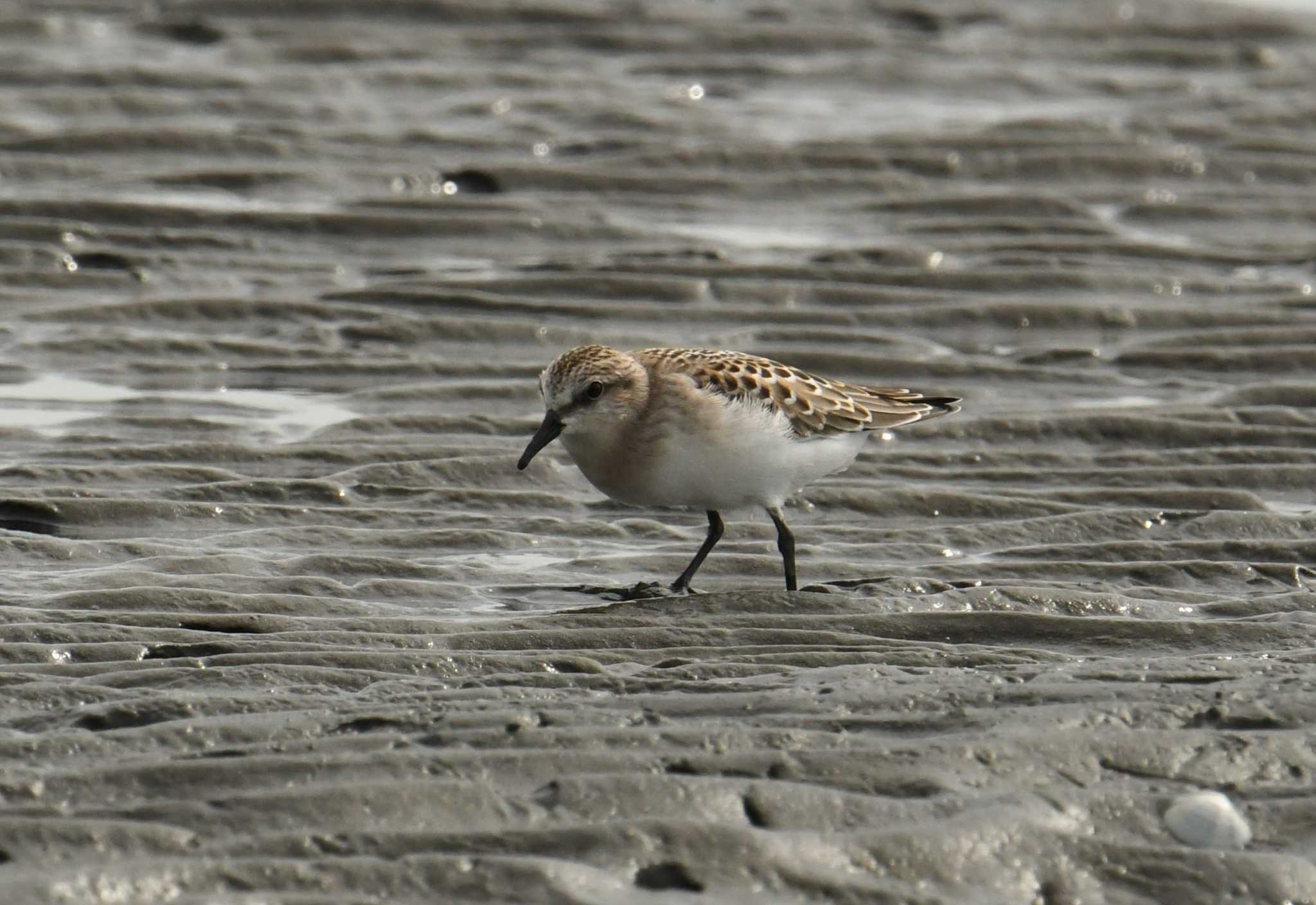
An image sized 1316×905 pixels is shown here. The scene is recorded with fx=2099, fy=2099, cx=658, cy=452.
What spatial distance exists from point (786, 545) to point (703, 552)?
0.29 metres

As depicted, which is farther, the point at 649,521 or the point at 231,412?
the point at 231,412

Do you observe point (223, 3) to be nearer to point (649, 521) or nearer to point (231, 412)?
point (231, 412)

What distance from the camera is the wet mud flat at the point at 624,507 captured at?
4.48 meters

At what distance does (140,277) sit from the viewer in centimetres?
957

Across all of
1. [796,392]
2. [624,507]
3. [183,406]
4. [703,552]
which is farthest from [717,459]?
[183,406]

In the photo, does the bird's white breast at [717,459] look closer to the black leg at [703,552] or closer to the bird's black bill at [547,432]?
the black leg at [703,552]

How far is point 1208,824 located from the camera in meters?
4.58

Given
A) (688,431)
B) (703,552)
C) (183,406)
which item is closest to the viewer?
(688,431)

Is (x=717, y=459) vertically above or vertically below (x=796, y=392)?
below

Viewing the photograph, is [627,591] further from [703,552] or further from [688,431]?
[688,431]

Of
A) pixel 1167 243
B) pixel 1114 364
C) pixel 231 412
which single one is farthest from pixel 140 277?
pixel 1167 243

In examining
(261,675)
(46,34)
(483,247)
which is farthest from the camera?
(46,34)

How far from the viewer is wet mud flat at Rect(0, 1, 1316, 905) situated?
4.48m

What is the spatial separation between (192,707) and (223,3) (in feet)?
32.5
